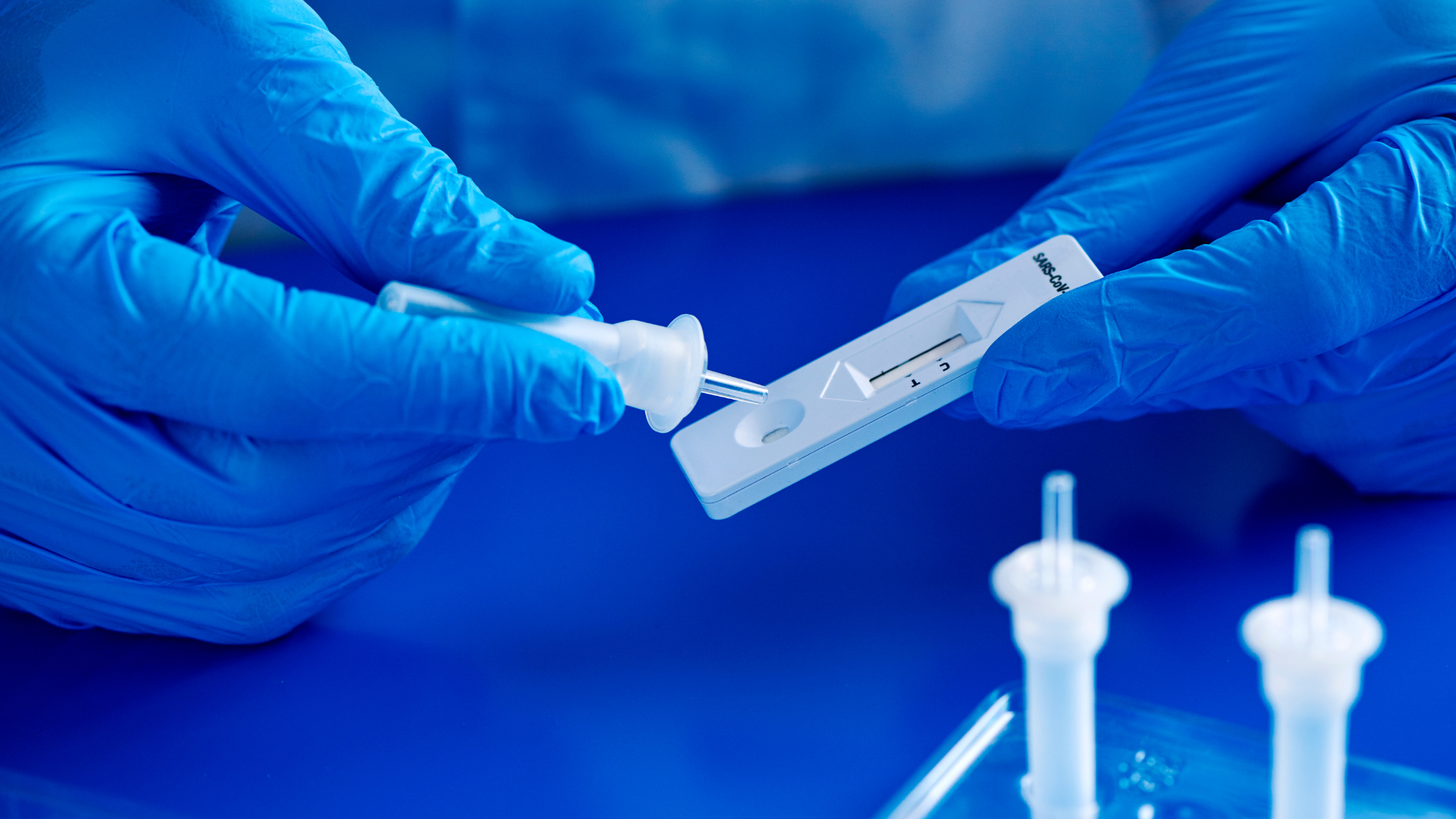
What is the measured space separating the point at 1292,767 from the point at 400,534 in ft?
2.75

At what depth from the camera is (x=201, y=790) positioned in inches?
39.1

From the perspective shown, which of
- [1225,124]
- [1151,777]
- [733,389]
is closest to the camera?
[1151,777]

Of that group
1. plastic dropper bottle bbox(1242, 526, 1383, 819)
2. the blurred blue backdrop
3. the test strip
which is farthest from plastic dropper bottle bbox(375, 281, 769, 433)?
the blurred blue backdrop

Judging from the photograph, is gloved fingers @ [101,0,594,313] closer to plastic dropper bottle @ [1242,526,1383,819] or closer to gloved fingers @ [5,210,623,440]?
gloved fingers @ [5,210,623,440]

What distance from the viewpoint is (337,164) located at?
1.06m

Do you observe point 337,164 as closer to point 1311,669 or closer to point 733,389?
point 733,389

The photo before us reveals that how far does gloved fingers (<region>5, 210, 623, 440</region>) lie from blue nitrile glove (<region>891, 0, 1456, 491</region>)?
0.48 metres

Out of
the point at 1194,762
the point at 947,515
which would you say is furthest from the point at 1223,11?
the point at 1194,762

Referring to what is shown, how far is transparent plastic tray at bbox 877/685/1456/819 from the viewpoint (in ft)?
2.77

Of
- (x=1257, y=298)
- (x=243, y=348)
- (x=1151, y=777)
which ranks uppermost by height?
(x=1257, y=298)

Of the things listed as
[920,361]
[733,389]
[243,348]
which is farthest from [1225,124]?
[243,348]

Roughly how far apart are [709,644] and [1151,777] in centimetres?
41

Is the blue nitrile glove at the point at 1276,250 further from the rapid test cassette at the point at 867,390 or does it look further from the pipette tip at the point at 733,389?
the pipette tip at the point at 733,389

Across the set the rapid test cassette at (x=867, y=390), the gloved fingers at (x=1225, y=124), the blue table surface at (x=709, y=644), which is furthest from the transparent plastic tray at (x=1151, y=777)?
the gloved fingers at (x=1225, y=124)
